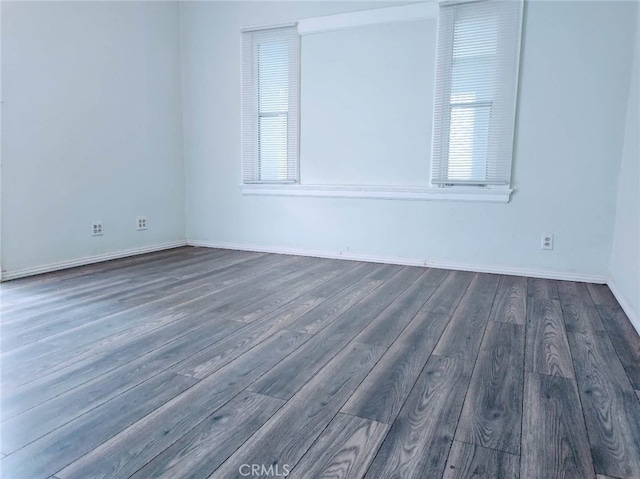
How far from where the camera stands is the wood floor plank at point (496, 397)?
4.21ft

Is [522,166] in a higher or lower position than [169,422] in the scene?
higher

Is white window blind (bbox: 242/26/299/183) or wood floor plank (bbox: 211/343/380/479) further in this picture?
white window blind (bbox: 242/26/299/183)

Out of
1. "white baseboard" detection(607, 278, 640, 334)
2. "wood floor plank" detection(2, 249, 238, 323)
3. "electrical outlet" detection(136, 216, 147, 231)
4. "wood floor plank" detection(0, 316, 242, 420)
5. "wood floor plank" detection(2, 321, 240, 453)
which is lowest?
"wood floor plank" detection(2, 249, 238, 323)

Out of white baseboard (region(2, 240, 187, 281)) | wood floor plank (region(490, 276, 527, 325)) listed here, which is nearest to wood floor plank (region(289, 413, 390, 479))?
wood floor plank (region(490, 276, 527, 325))

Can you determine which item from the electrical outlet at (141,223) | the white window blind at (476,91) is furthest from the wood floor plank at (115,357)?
the white window blind at (476,91)

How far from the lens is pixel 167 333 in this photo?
2082mm

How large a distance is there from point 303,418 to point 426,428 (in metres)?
0.39

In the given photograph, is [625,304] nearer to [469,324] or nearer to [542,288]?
[542,288]

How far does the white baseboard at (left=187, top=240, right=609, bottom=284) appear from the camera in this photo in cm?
329

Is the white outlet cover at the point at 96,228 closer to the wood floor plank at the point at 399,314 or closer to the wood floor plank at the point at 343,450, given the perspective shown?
the wood floor plank at the point at 399,314

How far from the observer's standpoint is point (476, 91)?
3402mm

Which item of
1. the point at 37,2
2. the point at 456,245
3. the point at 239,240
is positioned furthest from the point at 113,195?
the point at 456,245

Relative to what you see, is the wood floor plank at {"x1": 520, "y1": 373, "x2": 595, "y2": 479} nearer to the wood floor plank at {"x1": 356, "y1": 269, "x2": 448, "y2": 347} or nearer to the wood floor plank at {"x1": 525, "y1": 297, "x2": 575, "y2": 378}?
the wood floor plank at {"x1": 525, "y1": 297, "x2": 575, "y2": 378}

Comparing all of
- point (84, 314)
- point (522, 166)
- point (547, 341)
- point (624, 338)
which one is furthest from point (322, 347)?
point (522, 166)
